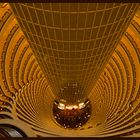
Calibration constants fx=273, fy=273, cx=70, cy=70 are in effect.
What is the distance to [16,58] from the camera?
68.5ft

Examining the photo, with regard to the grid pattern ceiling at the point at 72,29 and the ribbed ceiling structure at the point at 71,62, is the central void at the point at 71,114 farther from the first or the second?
the grid pattern ceiling at the point at 72,29

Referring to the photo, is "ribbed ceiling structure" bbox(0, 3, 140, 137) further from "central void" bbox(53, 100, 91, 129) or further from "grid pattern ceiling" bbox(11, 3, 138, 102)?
"central void" bbox(53, 100, 91, 129)

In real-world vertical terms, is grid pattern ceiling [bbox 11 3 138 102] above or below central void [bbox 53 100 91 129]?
below

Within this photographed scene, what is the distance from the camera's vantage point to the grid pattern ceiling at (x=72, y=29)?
7.05 m

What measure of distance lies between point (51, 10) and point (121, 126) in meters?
10.4

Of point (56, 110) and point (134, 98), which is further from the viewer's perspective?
point (56, 110)

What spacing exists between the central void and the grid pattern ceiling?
8.95 metres

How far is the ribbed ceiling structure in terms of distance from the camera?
770cm

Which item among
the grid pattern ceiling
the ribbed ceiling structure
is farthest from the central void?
the grid pattern ceiling

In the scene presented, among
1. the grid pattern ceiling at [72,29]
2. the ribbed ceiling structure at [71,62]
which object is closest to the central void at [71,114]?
the ribbed ceiling structure at [71,62]

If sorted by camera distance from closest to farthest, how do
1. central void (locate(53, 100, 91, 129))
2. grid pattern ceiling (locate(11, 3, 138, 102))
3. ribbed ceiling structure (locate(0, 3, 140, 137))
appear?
grid pattern ceiling (locate(11, 3, 138, 102)) < ribbed ceiling structure (locate(0, 3, 140, 137)) < central void (locate(53, 100, 91, 129))

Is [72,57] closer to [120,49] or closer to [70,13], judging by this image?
[70,13]

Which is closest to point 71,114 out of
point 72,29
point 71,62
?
point 71,62

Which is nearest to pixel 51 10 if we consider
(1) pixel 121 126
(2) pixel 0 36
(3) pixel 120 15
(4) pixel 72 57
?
(3) pixel 120 15
